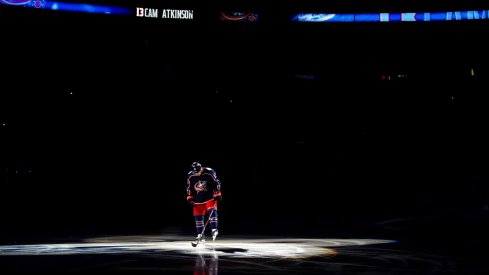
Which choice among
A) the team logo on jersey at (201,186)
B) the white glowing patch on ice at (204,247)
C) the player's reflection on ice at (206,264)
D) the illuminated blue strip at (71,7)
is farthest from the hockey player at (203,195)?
the illuminated blue strip at (71,7)

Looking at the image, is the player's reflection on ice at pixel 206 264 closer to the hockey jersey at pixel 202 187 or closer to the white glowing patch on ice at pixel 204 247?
the white glowing patch on ice at pixel 204 247

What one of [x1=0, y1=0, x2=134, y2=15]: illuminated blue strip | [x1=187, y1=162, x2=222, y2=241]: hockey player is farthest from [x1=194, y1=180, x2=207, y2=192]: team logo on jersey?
[x1=0, y1=0, x2=134, y2=15]: illuminated blue strip

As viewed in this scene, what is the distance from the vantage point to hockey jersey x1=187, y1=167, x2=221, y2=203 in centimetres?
1214

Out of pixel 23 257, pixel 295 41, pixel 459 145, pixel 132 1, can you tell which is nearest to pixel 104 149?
pixel 132 1

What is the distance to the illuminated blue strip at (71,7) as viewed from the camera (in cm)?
2930

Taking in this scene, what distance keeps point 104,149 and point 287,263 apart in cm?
2129

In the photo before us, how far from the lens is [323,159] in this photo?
28.6 meters

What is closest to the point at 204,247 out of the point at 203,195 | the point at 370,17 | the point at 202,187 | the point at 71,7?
the point at 203,195

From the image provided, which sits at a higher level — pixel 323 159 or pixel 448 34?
pixel 448 34

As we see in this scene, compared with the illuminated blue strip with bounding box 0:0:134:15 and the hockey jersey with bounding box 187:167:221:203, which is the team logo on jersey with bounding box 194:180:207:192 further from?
the illuminated blue strip with bounding box 0:0:134:15

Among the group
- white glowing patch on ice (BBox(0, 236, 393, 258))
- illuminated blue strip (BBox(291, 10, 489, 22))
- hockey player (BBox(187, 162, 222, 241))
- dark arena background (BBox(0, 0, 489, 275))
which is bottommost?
white glowing patch on ice (BBox(0, 236, 393, 258))

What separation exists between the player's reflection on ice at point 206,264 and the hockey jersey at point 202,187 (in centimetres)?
251

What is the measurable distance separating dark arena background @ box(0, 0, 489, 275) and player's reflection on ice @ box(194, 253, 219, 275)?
6329 millimetres

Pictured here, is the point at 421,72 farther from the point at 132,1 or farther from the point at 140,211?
the point at 140,211
